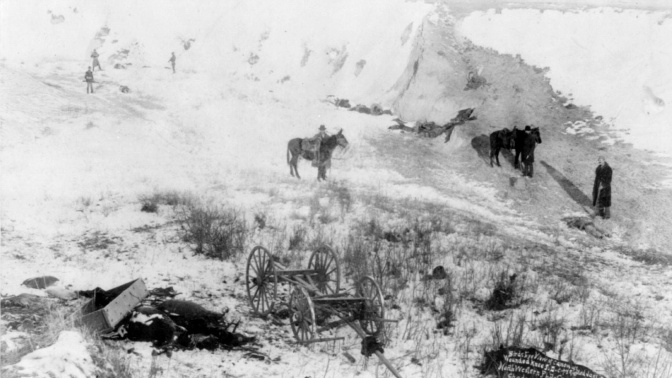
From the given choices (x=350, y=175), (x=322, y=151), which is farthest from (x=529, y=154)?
(x=322, y=151)

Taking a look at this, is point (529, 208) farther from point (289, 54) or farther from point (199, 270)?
point (289, 54)

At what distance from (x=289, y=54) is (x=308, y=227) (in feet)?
70.7

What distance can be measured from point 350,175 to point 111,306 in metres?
11.4

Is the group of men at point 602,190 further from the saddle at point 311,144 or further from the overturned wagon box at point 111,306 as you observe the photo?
the overturned wagon box at point 111,306

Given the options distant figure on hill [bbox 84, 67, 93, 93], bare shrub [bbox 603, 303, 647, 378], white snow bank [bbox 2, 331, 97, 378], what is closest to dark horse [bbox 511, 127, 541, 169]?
bare shrub [bbox 603, 303, 647, 378]

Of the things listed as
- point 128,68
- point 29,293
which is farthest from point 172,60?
point 29,293

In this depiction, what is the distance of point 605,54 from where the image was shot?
2191 centimetres

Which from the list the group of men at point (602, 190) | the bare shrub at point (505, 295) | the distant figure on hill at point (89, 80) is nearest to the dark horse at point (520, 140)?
the group of men at point (602, 190)

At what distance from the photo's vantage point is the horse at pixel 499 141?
17.5 metres

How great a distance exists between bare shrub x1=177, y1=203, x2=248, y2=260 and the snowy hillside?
16cm

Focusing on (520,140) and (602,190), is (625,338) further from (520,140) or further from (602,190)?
(520,140)

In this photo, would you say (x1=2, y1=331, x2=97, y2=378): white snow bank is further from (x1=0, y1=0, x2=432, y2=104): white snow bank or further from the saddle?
(x1=0, y1=0, x2=432, y2=104): white snow bank

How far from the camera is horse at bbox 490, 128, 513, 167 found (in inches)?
688

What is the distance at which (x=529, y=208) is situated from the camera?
48.8ft
